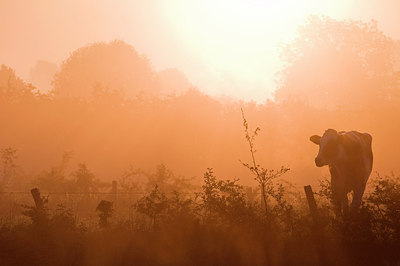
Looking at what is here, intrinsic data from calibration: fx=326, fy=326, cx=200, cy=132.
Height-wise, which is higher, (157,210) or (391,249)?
(157,210)

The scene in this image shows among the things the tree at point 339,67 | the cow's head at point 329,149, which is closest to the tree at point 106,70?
the tree at point 339,67

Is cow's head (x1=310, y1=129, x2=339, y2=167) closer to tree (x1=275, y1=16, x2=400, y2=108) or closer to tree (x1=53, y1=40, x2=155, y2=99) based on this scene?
tree (x1=275, y1=16, x2=400, y2=108)

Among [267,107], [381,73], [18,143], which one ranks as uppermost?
[381,73]

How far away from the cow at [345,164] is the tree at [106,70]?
38.8 m

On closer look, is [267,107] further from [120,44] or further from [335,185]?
[120,44]

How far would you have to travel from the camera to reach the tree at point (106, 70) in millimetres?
46312

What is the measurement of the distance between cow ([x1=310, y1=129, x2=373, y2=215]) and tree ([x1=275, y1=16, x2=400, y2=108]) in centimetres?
2074

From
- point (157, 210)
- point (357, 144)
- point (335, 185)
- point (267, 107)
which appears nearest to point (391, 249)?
point (335, 185)

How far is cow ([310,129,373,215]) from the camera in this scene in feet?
27.8

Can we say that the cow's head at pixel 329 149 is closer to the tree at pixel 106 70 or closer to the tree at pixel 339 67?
the tree at pixel 339 67

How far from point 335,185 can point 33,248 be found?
786 cm

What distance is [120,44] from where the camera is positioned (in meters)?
52.1

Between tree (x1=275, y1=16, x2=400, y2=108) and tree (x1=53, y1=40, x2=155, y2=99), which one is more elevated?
tree (x1=53, y1=40, x2=155, y2=99)

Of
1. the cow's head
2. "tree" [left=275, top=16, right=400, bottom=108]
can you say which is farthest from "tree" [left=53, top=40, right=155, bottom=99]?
the cow's head
